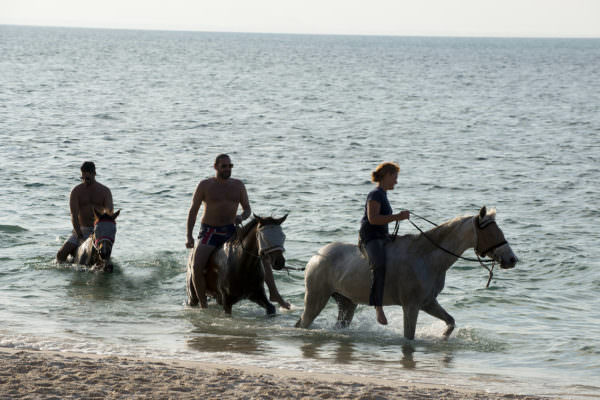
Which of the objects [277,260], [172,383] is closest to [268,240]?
[277,260]

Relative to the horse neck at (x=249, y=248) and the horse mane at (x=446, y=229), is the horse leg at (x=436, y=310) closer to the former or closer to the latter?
the horse mane at (x=446, y=229)

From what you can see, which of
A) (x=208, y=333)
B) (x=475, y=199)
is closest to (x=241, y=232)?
(x=208, y=333)

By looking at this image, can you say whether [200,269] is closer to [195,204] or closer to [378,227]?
[195,204]

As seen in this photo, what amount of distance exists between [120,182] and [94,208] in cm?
1455

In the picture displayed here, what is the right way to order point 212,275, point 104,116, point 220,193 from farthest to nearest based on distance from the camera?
point 104,116, point 212,275, point 220,193

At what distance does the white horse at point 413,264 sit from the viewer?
35.2 feet

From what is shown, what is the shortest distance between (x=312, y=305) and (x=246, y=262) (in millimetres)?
1195

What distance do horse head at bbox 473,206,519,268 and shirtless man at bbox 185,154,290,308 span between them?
11.8 feet

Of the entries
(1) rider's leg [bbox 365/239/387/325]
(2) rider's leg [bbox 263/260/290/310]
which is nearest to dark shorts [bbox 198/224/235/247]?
(2) rider's leg [bbox 263/260/290/310]

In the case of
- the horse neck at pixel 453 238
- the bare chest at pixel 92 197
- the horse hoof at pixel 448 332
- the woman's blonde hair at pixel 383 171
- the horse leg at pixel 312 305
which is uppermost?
the woman's blonde hair at pixel 383 171

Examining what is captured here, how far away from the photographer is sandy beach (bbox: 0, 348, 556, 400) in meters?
8.39

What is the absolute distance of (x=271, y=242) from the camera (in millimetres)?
11797

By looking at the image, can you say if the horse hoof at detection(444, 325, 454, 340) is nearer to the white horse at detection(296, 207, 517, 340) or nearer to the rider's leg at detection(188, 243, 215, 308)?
the white horse at detection(296, 207, 517, 340)

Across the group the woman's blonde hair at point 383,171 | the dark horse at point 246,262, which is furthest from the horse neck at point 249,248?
the woman's blonde hair at point 383,171
